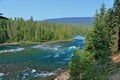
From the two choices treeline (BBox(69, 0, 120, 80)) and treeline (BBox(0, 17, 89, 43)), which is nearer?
treeline (BBox(69, 0, 120, 80))

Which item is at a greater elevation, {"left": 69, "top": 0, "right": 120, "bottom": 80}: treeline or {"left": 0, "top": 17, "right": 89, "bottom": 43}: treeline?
{"left": 69, "top": 0, "right": 120, "bottom": 80}: treeline

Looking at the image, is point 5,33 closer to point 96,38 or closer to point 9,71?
point 9,71

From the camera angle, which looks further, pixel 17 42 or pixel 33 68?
pixel 17 42

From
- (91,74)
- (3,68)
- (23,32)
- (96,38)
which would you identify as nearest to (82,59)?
(91,74)

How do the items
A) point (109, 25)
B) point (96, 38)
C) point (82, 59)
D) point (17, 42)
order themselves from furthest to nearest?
point (17, 42)
point (109, 25)
point (96, 38)
point (82, 59)

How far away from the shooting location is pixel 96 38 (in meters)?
41.9

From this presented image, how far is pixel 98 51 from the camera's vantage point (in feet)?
136

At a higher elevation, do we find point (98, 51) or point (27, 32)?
point (98, 51)

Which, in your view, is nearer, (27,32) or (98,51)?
(98,51)

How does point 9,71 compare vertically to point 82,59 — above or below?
below

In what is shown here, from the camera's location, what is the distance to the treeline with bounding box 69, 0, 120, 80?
89.1 ft

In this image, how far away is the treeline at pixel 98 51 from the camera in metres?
27.2

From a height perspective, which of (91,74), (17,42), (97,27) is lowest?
(17,42)

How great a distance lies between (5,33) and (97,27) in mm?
125281
